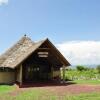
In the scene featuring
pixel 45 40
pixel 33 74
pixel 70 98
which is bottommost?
pixel 70 98

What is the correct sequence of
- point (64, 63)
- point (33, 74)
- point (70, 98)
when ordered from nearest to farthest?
point (70, 98) < point (64, 63) < point (33, 74)

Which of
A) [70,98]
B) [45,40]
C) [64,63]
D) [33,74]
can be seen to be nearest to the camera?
[70,98]

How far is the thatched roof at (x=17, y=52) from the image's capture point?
36753 millimetres

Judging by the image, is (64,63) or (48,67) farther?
(48,67)

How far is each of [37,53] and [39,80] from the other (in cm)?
494

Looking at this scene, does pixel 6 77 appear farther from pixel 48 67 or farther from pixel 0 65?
pixel 48 67

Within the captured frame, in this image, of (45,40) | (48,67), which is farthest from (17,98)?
(48,67)

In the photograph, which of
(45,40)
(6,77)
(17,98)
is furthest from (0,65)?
(17,98)

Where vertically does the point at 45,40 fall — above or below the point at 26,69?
above

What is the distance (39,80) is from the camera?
133 ft

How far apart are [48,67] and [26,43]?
4.91m

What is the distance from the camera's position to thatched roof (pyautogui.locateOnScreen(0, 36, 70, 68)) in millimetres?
36753

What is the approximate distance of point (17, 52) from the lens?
134 ft

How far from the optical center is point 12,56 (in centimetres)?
3994
